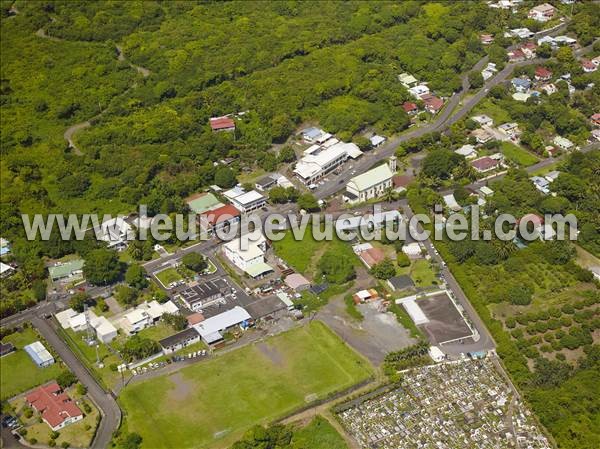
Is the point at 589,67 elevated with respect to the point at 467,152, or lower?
elevated

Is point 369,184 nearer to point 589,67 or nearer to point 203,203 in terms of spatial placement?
point 203,203

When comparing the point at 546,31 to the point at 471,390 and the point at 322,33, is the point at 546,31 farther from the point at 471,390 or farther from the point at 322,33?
the point at 471,390

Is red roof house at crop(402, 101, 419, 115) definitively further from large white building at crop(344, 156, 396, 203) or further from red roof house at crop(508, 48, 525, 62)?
red roof house at crop(508, 48, 525, 62)

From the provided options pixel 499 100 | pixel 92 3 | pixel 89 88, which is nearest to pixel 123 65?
pixel 89 88

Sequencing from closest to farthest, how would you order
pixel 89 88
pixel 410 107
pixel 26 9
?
pixel 410 107 → pixel 89 88 → pixel 26 9

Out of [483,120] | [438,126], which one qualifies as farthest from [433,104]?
[483,120]

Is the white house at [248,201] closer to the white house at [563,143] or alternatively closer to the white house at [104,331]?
the white house at [104,331]
